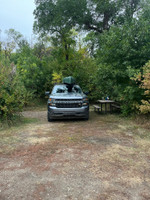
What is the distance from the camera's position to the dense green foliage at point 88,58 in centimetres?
811

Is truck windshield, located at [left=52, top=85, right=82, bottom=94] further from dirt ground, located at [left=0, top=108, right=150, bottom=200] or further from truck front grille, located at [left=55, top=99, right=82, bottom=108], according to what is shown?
dirt ground, located at [left=0, top=108, right=150, bottom=200]

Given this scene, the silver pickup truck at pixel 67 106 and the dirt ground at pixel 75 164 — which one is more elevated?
the silver pickup truck at pixel 67 106

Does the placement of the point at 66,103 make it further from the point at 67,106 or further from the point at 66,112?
the point at 66,112

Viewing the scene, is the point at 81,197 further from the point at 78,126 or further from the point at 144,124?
the point at 144,124

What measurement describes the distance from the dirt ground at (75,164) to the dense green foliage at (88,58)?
76.7 inches

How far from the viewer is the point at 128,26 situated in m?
8.66

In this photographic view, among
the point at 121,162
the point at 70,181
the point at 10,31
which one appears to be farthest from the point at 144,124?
the point at 10,31

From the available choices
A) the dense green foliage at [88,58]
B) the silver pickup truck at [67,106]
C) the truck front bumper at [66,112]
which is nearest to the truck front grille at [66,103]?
the silver pickup truck at [67,106]

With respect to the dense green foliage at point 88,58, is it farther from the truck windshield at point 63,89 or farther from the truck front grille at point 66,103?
the truck front grille at point 66,103

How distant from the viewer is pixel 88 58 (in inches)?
617

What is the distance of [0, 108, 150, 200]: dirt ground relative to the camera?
2.95 m

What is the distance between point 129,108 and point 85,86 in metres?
5.88

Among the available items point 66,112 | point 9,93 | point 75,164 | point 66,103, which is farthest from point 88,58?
point 75,164

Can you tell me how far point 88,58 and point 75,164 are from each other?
1266cm
